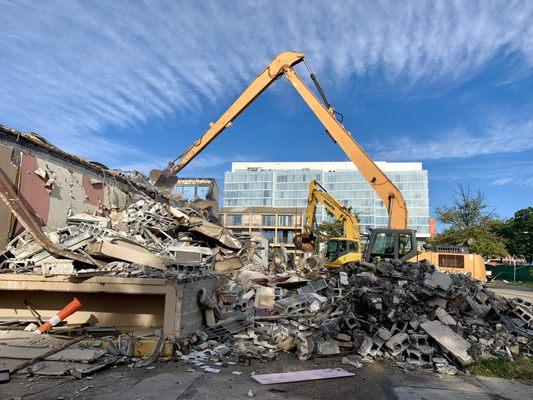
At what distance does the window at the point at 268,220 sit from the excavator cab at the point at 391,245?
139 ft

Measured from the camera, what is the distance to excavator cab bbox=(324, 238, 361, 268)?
15.0 meters

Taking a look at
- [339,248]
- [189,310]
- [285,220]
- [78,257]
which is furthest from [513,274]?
[78,257]

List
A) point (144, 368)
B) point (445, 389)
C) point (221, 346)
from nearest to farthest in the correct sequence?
1. point (445, 389)
2. point (144, 368)
3. point (221, 346)

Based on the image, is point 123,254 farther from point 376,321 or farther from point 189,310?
point 376,321

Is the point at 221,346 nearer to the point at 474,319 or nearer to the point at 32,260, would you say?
the point at 32,260

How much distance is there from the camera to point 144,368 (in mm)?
5562

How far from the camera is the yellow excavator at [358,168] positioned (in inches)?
519

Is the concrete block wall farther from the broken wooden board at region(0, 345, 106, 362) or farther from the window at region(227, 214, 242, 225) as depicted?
the window at region(227, 214, 242, 225)

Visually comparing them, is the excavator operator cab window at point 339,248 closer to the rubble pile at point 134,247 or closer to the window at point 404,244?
the window at point 404,244

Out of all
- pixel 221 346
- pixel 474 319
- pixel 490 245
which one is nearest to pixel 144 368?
pixel 221 346

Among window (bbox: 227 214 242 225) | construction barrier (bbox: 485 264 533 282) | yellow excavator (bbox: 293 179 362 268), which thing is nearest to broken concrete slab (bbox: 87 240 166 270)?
yellow excavator (bbox: 293 179 362 268)

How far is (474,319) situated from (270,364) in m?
4.52

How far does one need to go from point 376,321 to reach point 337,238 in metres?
8.88

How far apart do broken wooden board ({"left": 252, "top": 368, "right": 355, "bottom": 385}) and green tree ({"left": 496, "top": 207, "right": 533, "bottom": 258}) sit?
57058 millimetres
